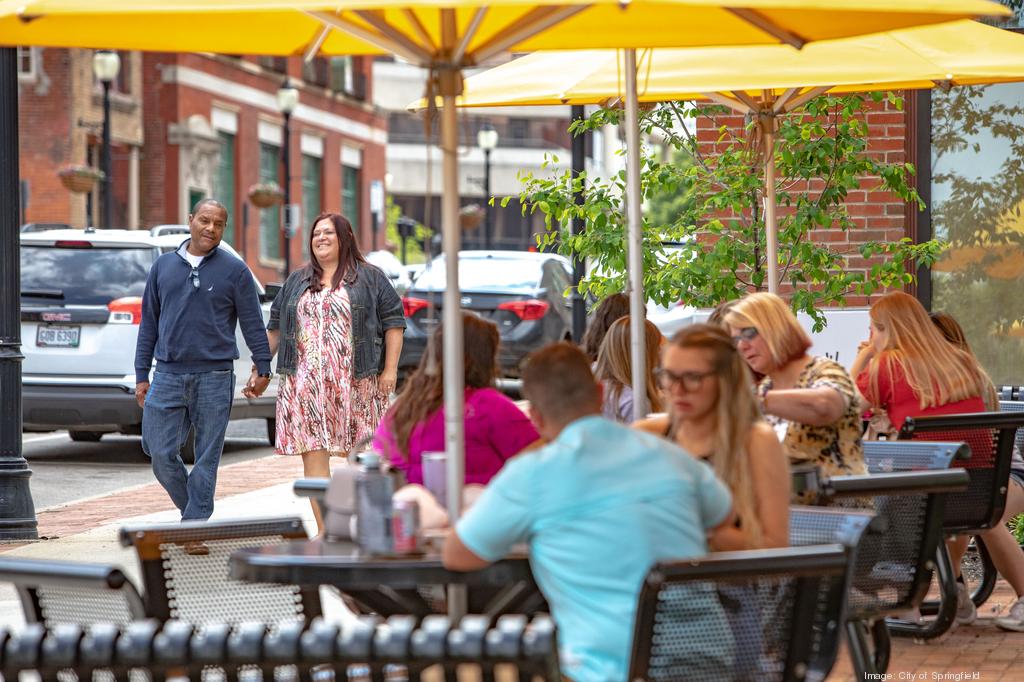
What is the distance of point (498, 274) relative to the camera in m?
20.2

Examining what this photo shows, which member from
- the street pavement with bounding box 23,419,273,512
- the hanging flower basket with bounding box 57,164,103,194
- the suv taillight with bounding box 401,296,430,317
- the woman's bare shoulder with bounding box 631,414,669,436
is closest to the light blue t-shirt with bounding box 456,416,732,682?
the woman's bare shoulder with bounding box 631,414,669,436

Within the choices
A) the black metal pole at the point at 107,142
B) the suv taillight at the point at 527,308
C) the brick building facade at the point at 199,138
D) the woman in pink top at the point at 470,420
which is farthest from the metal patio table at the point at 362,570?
the brick building facade at the point at 199,138

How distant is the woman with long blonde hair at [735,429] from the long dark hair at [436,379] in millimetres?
1089

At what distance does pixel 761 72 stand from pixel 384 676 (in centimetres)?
430

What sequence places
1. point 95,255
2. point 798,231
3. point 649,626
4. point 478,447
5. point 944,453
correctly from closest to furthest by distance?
point 649,626, point 478,447, point 944,453, point 798,231, point 95,255

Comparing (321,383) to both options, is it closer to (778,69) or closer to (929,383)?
(778,69)

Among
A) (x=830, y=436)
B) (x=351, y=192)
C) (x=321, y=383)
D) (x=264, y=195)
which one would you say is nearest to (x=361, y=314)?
(x=321, y=383)

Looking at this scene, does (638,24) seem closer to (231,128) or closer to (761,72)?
(761,72)

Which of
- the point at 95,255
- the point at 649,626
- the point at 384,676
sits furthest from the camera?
the point at 95,255

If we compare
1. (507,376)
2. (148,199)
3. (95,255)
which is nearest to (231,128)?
(148,199)

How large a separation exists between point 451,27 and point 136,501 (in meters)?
7.79

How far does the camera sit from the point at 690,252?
32.1 ft

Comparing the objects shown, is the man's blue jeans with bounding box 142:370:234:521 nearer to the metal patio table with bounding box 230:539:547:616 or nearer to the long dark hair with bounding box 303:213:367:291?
the long dark hair with bounding box 303:213:367:291

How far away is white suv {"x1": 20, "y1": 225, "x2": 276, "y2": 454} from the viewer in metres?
13.8
